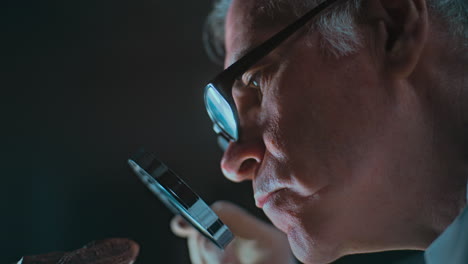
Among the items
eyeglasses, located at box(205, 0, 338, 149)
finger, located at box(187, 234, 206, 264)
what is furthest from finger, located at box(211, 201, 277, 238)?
eyeglasses, located at box(205, 0, 338, 149)

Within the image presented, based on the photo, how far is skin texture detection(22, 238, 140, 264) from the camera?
1.97 feet

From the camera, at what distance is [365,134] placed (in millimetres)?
675

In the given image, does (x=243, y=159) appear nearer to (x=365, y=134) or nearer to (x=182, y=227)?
(x=365, y=134)

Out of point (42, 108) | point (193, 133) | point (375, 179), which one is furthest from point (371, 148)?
point (42, 108)

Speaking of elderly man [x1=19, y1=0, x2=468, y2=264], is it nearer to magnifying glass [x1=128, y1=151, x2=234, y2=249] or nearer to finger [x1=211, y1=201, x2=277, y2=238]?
magnifying glass [x1=128, y1=151, x2=234, y2=249]

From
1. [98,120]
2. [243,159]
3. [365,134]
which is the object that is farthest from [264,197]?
[98,120]

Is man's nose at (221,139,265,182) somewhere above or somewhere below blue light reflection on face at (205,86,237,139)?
below

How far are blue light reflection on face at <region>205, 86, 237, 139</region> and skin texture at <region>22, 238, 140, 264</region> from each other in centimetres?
27

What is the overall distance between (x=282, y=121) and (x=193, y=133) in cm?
56

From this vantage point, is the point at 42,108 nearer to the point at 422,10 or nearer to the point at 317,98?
the point at 317,98

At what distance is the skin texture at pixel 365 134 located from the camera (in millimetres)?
672

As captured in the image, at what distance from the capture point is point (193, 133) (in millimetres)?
1214

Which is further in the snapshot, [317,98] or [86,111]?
[86,111]

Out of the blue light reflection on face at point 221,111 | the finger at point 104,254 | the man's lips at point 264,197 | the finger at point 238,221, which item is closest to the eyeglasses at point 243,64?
the blue light reflection on face at point 221,111
